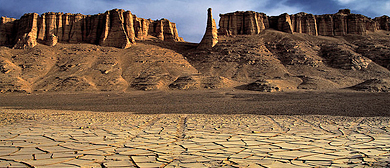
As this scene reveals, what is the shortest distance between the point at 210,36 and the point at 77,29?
2519 centimetres

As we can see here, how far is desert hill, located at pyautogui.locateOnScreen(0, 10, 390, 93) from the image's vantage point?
3244cm

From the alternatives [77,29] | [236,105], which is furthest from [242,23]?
[236,105]

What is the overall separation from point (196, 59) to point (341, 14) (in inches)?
1305

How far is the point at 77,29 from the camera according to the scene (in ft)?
160

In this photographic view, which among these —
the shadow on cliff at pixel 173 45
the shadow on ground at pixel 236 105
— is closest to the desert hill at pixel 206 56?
the shadow on cliff at pixel 173 45

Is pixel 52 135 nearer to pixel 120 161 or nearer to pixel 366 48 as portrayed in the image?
pixel 120 161

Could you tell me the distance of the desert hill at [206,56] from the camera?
32.4m

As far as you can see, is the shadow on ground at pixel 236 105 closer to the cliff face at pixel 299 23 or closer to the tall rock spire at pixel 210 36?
the tall rock spire at pixel 210 36

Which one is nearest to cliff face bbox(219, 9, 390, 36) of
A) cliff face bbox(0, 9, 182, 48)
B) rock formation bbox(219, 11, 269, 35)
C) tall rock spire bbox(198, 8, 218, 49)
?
rock formation bbox(219, 11, 269, 35)

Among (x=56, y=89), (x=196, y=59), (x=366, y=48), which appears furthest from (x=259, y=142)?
(x=366, y=48)

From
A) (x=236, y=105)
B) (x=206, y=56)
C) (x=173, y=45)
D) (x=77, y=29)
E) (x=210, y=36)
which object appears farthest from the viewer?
(x=173, y=45)

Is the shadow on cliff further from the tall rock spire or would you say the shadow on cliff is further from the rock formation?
the rock formation

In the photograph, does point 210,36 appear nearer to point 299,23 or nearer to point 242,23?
point 242,23

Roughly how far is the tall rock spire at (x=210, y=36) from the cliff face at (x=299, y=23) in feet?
13.3
